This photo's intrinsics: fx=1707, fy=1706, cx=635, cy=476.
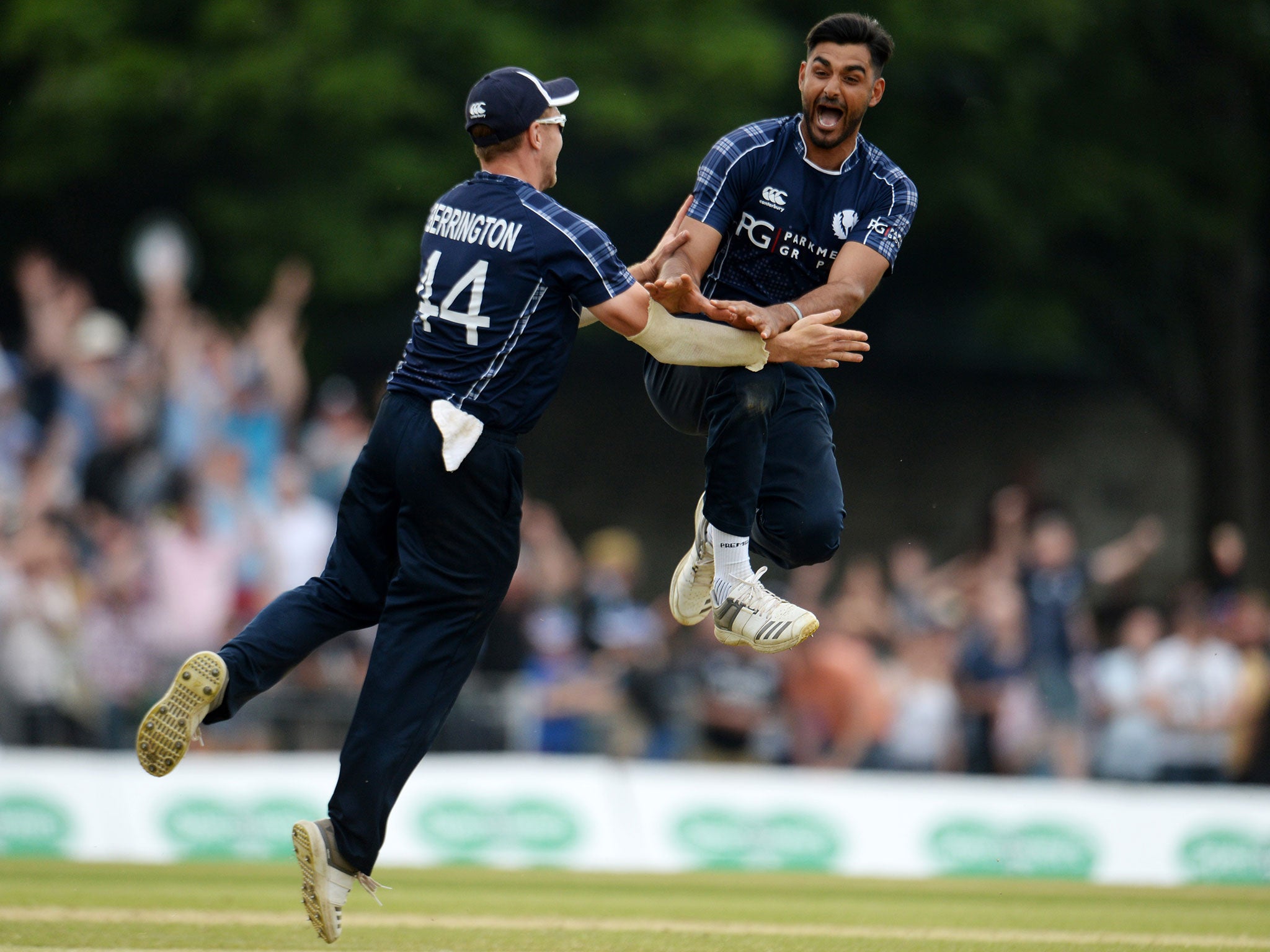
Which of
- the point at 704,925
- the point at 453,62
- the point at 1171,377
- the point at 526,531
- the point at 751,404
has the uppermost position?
the point at 453,62

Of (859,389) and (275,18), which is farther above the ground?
(275,18)

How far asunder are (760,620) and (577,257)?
167 centimetres

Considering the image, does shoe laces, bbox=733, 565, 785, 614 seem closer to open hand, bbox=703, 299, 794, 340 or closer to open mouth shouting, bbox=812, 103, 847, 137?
open hand, bbox=703, 299, 794, 340

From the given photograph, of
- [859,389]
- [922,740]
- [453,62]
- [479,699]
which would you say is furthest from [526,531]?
[859,389]

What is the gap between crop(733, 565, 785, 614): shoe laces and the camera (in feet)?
22.2

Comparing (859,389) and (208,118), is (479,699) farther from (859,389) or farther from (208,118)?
(859,389)

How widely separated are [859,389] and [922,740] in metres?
9.30

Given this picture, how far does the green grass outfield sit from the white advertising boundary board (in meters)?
0.39

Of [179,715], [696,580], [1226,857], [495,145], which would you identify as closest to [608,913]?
[696,580]

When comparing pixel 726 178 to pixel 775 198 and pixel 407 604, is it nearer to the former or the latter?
pixel 775 198

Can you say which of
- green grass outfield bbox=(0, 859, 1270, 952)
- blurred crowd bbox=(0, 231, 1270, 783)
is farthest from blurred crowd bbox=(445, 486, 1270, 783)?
green grass outfield bbox=(0, 859, 1270, 952)

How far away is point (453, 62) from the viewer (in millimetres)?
16766

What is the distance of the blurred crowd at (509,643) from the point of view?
1217cm

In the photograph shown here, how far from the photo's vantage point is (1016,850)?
38.6ft
